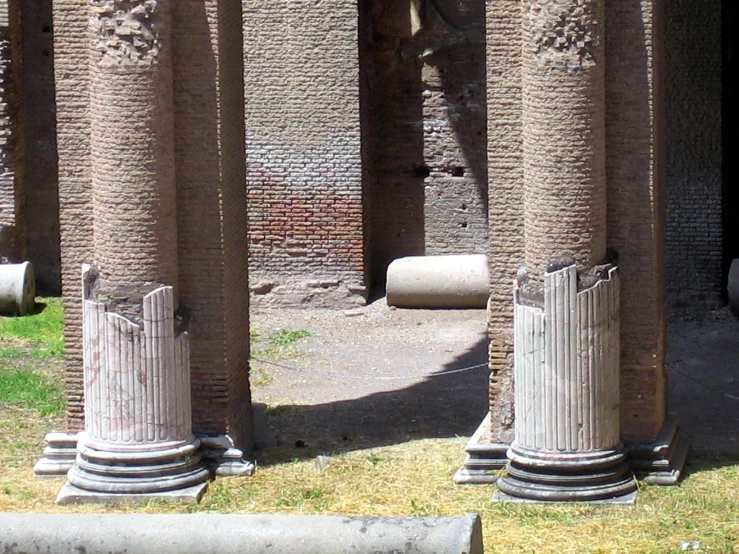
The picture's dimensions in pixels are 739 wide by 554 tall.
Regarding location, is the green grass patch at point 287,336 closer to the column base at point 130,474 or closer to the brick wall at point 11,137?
the brick wall at point 11,137

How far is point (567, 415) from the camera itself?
9148 millimetres

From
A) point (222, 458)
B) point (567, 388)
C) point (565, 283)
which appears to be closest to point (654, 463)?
point (567, 388)

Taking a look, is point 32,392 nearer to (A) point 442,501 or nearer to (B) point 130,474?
(B) point 130,474

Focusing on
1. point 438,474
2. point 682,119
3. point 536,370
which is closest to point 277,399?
point 438,474

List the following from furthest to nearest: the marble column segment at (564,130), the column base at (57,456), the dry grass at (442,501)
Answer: the column base at (57,456) → the marble column segment at (564,130) → the dry grass at (442,501)

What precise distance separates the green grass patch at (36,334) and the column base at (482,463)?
5.17 metres

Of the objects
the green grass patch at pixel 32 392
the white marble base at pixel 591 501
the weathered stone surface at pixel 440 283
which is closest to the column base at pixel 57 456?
the green grass patch at pixel 32 392

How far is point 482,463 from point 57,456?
272 cm

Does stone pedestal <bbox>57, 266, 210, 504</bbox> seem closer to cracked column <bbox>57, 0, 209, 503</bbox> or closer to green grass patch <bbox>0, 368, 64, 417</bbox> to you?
cracked column <bbox>57, 0, 209, 503</bbox>

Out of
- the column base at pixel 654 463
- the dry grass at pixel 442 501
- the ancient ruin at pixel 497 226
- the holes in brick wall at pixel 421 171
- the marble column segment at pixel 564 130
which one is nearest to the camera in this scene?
the dry grass at pixel 442 501

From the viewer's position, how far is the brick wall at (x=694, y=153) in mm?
13961

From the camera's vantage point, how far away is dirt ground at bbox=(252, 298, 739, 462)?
10992 mm

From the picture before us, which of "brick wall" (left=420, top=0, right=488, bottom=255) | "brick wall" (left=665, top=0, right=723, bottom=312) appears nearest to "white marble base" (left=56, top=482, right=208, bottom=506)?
"brick wall" (left=665, top=0, right=723, bottom=312)

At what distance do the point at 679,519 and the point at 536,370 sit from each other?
117cm
